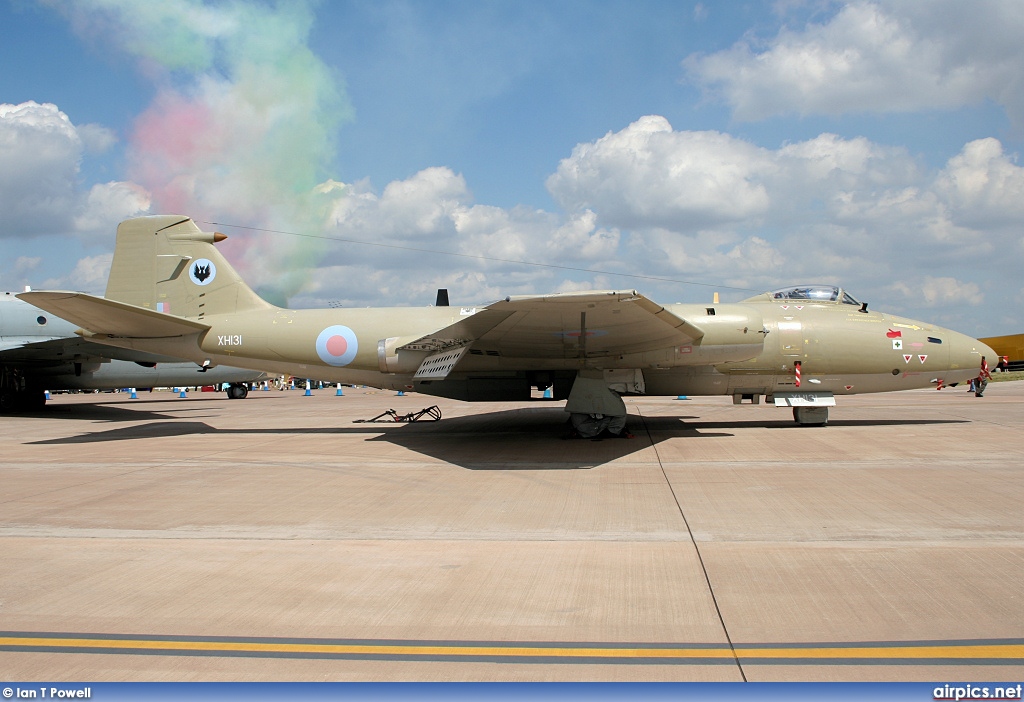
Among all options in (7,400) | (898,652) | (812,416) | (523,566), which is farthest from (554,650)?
(7,400)

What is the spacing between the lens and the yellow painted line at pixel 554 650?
12.0 ft

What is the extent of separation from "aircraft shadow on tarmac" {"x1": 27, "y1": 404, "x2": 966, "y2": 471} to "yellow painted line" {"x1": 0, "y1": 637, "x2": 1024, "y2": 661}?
6190mm

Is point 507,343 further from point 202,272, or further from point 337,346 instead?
point 202,272

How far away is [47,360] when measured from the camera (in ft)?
74.5

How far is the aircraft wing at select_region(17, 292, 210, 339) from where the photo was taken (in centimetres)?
1321

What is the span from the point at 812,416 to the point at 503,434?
710cm

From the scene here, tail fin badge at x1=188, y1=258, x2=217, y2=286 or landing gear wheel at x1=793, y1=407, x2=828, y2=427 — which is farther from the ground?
tail fin badge at x1=188, y1=258, x2=217, y2=286

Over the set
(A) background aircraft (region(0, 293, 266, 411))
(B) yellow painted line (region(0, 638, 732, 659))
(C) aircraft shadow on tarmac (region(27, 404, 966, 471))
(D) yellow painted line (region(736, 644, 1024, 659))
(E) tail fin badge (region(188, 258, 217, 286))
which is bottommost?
(B) yellow painted line (region(0, 638, 732, 659))

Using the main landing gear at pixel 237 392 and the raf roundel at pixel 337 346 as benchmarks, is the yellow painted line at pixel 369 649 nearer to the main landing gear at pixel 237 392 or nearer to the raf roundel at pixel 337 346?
the raf roundel at pixel 337 346

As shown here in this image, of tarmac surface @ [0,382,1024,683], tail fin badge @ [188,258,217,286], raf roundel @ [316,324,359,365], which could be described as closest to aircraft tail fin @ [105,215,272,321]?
tail fin badge @ [188,258,217,286]

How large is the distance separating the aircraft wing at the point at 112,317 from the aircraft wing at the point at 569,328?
5.87 metres

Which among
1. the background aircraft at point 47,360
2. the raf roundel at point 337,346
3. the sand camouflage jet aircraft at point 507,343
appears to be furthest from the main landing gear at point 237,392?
the raf roundel at point 337,346

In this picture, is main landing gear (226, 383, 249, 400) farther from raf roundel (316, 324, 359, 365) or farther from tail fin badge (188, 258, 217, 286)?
raf roundel (316, 324, 359, 365)

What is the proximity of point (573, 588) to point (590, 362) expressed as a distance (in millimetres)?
8966
